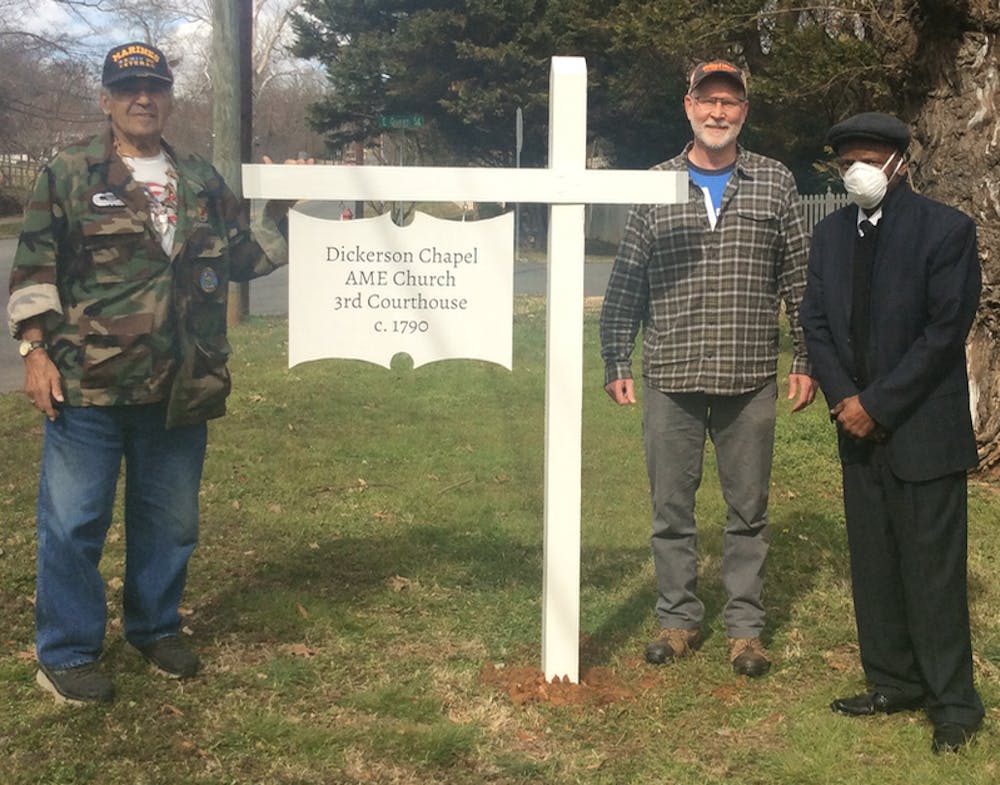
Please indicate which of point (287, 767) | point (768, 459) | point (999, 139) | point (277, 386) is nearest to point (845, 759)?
point (768, 459)

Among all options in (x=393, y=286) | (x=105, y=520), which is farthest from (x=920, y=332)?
(x=105, y=520)

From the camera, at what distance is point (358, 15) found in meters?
34.8

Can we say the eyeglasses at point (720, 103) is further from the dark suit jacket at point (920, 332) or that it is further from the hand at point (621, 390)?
the hand at point (621, 390)

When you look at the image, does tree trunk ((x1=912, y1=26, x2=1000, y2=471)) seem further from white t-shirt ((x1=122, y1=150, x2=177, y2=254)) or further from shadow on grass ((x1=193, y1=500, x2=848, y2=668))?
white t-shirt ((x1=122, y1=150, x2=177, y2=254))

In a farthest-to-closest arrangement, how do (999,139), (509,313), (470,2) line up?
1. (470,2)
2. (999,139)
3. (509,313)

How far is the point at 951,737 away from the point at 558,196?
202 cm

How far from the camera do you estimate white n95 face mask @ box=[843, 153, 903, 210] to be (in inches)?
145

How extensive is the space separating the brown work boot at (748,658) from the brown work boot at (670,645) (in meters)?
0.16

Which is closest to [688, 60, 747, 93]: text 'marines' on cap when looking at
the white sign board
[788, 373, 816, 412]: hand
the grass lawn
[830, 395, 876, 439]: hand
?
the white sign board

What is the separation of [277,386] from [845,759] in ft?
23.8

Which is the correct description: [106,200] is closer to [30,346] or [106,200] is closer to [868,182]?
[30,346]

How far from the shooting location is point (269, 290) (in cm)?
2095

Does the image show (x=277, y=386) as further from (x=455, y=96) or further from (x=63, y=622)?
(x=455, y=96)

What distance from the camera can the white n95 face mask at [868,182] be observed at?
3676 millimetres
